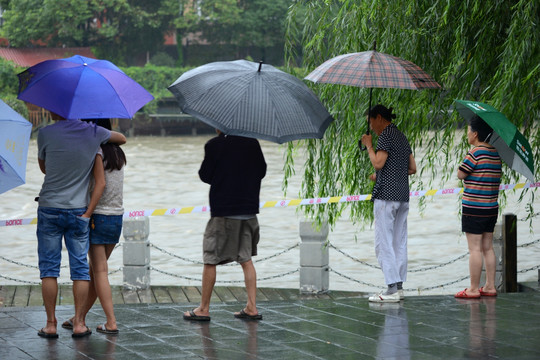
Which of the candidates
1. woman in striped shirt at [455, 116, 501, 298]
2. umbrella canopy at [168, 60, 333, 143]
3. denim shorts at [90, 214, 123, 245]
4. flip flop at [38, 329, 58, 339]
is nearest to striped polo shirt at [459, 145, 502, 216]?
woman in striped shirt at [455, 116, 501, 298]

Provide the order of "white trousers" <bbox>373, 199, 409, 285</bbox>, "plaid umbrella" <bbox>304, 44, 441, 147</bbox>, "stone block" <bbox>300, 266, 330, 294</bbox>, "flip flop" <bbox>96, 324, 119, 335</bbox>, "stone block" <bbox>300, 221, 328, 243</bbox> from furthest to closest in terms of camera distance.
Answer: "stone block" <bbox>300, 266, 330, 294</bbox> → "stone block" <bbox>300, 221, 328, 243</bbox> → "white trousers" <bbox>373, 199, 409, 285</bbox> → "plaid umbrella" <bbox>304, 44, 441, 147</bbox> → "flip flop" <bbox>96, 324, 119, 335</bbox>

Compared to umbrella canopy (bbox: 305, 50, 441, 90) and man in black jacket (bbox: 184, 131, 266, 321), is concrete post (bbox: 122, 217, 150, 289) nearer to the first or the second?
man in black jacket (bbox: 184, 131, 266, 321)

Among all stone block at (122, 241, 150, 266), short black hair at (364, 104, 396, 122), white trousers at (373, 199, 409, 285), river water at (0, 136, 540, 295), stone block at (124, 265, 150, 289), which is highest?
short black hair at (364, 104, 396, 122)

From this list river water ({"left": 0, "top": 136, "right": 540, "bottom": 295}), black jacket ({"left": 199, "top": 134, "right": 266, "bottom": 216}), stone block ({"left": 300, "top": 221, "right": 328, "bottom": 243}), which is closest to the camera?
black jacket ({"left": 199, "top": 134, "right": 266, "bottom": 216})

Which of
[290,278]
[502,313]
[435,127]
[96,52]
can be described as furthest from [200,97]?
[96,52]

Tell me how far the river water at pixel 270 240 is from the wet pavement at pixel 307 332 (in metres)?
2.88

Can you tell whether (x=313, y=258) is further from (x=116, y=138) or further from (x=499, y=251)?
(x=116, y=138)

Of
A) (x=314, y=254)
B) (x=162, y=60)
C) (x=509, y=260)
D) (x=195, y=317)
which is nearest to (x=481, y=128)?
(x=509, y=260)

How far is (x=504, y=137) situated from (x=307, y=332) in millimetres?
2226

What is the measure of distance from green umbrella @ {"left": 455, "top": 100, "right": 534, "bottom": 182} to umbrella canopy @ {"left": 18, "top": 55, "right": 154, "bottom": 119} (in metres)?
2.75

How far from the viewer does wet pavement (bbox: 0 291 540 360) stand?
5844mm

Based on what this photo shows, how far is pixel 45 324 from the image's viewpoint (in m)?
6.70

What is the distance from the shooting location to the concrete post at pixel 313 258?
10.0 metres

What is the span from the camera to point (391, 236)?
7434 millimetres
